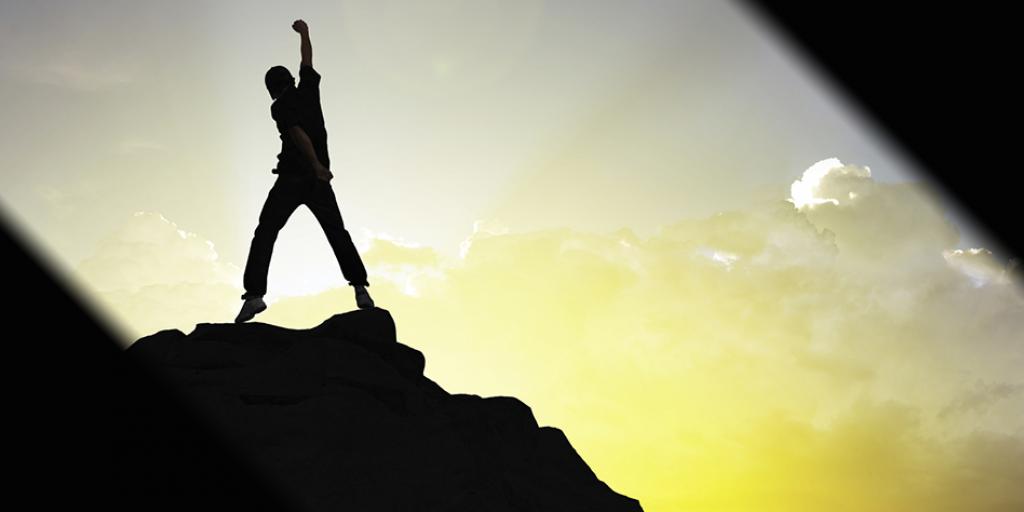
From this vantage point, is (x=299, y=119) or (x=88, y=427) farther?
(x=299, y=119)

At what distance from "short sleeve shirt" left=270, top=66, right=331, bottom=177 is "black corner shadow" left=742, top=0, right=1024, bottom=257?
8.26 metres

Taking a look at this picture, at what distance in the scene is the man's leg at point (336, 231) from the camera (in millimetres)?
9812

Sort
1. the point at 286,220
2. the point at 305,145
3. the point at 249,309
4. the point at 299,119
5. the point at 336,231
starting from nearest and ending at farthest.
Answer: the point at 249,309
the point at 305,145
the point at 299,119
the point at 286,220
the point at 336,231

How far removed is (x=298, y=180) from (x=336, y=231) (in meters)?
0.88

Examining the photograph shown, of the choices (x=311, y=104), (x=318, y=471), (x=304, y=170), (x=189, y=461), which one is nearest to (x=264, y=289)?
(x=304, y=170)

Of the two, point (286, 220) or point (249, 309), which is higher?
point (286, 220)

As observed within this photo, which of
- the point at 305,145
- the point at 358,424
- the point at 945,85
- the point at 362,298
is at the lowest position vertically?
the point at 945,85

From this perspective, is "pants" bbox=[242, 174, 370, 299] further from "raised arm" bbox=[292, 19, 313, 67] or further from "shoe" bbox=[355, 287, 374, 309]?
"raised arm" bbox=[292, 19, 313, 67]

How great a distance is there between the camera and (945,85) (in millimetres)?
2236

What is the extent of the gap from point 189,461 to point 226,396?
5.93 ft

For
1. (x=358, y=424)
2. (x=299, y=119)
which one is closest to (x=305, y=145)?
(x=299, y=119)

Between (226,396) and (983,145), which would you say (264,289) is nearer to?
(226,396)

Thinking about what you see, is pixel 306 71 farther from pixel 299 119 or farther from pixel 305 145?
pixel 305 145

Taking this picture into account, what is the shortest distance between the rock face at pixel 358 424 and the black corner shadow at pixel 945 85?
5.64 meters
